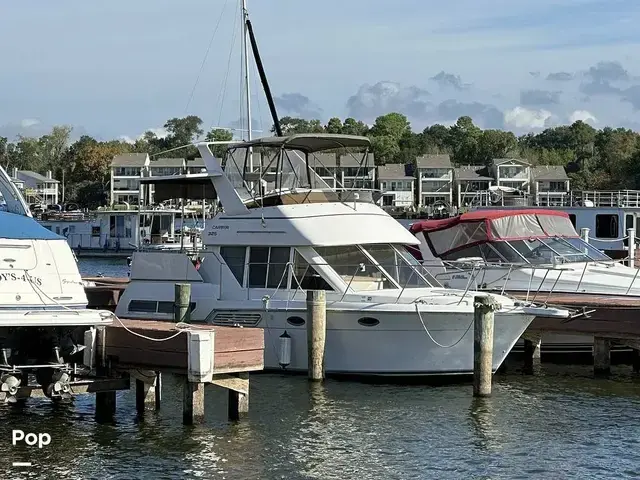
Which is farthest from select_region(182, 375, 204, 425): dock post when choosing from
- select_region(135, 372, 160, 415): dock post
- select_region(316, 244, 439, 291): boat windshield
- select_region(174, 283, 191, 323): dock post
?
select_region(316, 244, 439, 291): boat windshield

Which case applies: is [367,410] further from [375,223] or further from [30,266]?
[30,266]

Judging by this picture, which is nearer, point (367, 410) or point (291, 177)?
point (367, 410)

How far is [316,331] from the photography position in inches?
835

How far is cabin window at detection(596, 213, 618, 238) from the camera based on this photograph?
43469mm

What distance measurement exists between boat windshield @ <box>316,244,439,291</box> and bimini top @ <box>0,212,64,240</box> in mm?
6557

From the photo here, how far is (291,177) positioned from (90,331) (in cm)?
866

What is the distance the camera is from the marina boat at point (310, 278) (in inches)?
837

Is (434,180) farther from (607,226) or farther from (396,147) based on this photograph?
(607,226)

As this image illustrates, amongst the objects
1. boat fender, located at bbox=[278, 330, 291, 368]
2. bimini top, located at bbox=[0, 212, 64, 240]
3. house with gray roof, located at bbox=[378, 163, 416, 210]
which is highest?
house with gray roof, located at bbox=[378, 163, 416, 210]

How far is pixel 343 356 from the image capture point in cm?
2186

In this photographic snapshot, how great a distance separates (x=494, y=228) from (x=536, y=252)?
4.08ft

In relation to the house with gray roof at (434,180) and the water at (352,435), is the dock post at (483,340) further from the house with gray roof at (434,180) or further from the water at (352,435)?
the house with gray roof at (434,180)

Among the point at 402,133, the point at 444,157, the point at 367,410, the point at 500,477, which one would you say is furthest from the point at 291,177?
the point at 402,133

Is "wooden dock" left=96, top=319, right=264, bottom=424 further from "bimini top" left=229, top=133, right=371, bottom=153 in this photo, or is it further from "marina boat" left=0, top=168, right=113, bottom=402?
"bimini top" left=229, top=133, right=371, bottom=153
